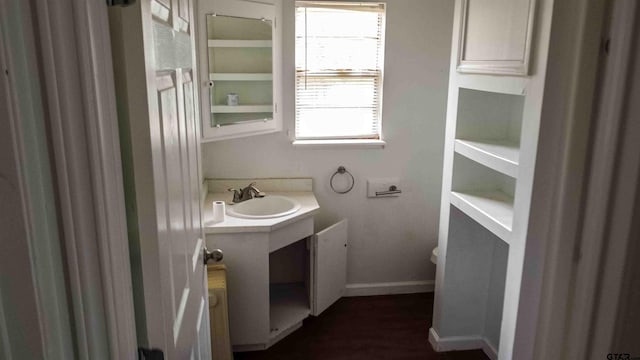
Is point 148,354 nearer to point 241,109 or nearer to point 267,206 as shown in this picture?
point 241,109

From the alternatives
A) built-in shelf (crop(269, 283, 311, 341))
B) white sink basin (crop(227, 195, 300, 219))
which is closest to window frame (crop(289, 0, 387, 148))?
white sink basin (crop(227, 195, 300, 219))

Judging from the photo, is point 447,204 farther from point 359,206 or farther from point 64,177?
point 64,177

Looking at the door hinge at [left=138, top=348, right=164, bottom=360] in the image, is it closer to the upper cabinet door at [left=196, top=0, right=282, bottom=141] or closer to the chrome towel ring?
the upper cabinet door at [left=196, top=0, right=282, bottom=141]

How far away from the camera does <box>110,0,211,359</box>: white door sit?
77 cm

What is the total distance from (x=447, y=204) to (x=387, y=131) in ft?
2.48

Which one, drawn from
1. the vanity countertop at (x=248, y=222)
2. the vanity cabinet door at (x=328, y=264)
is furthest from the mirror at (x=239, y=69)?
the vanity cabinet door at (x=328, y=264)

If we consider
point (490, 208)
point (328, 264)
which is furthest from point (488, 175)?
point (328, 264)

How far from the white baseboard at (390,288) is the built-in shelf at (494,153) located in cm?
126

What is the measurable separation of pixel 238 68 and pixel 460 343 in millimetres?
1982

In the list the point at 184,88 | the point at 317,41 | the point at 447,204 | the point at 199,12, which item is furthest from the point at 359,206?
the point at 184,88

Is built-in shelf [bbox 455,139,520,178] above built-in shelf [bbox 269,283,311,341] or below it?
above

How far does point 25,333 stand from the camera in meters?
0.65

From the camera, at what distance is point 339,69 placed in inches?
117

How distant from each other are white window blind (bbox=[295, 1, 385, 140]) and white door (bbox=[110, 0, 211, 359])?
1.65 metres
